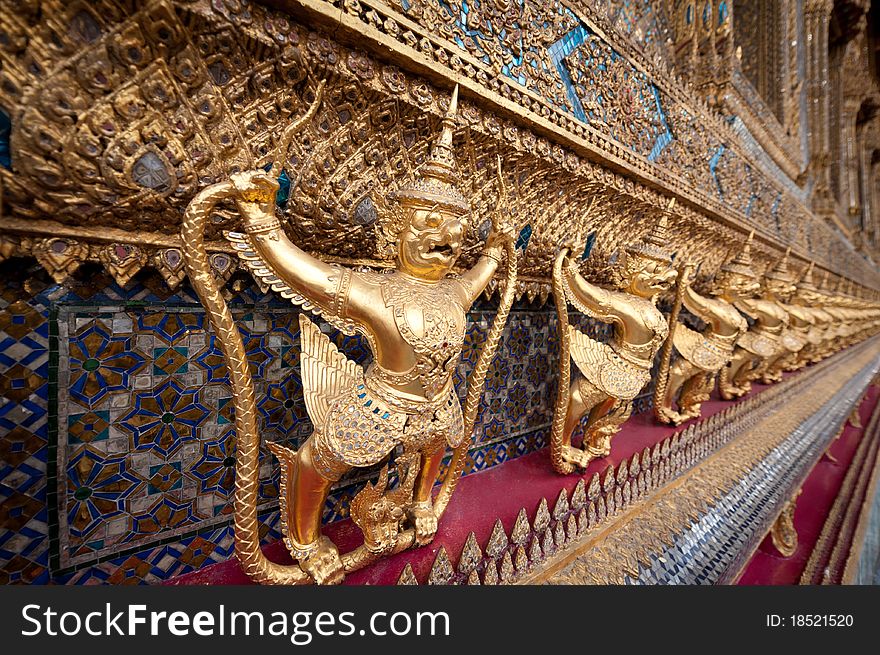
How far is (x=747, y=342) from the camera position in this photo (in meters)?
1.82

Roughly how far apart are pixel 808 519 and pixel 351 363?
2633 mm

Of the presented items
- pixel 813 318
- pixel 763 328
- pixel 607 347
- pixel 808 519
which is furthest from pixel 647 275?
pixel 813 318

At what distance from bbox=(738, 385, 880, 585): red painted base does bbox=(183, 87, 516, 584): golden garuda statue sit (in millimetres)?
1545

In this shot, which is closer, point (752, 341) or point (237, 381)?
point (237, 381)

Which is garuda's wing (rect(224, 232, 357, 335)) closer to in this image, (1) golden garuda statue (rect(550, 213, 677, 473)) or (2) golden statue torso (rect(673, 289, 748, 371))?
(1) golden garuda statue (rect(550, 213, 677, 473))

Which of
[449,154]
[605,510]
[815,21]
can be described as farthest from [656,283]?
[815,21]

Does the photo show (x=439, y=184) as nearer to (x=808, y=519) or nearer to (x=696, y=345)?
(x=696, y=345)

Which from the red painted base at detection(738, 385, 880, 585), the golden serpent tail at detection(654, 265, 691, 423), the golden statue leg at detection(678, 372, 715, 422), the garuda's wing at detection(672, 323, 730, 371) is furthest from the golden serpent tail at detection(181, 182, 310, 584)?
the red painted base at detection(738, 385, 880, 585)

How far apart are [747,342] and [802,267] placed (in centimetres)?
210

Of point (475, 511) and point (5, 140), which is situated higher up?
point (5, 140)

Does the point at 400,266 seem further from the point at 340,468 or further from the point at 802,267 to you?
the point at 802,267

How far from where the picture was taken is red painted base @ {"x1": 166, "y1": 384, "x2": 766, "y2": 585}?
2.04 feet

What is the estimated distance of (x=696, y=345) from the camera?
1.43m

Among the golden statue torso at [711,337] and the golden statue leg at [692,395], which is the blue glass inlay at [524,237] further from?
the golden statue leg at [692,395]
